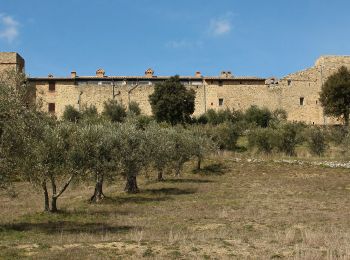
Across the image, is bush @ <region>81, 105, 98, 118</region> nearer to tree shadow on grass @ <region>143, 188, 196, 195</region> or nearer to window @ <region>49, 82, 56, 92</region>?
window @ <region>49, 82, 56, 92</region>

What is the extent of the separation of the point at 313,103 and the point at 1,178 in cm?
5490

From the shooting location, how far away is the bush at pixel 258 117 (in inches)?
2259

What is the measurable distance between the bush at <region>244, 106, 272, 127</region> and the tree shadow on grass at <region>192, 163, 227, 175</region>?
18476 mm

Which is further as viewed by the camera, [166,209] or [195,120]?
[195,120]

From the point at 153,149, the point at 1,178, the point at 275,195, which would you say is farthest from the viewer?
the point at 153,149

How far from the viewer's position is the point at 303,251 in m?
11.9

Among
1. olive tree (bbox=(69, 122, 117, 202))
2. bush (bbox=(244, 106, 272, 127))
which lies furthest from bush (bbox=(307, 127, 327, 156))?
olive tree (bbox=(69, 122, 117, 202))

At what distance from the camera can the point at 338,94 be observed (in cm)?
5341

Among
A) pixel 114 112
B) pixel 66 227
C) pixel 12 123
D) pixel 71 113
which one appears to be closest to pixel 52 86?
pixel 71 113

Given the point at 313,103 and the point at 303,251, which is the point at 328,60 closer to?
the point at 313,103

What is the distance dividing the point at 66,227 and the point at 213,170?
861 inches

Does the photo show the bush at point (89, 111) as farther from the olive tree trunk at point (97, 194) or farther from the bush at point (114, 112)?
the olive tree trunk at point (97, 194)

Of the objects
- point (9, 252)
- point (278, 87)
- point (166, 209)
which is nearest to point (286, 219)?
point (166, 209)

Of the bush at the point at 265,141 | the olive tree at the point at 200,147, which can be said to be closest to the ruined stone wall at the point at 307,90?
the bush at the point at 265,141
